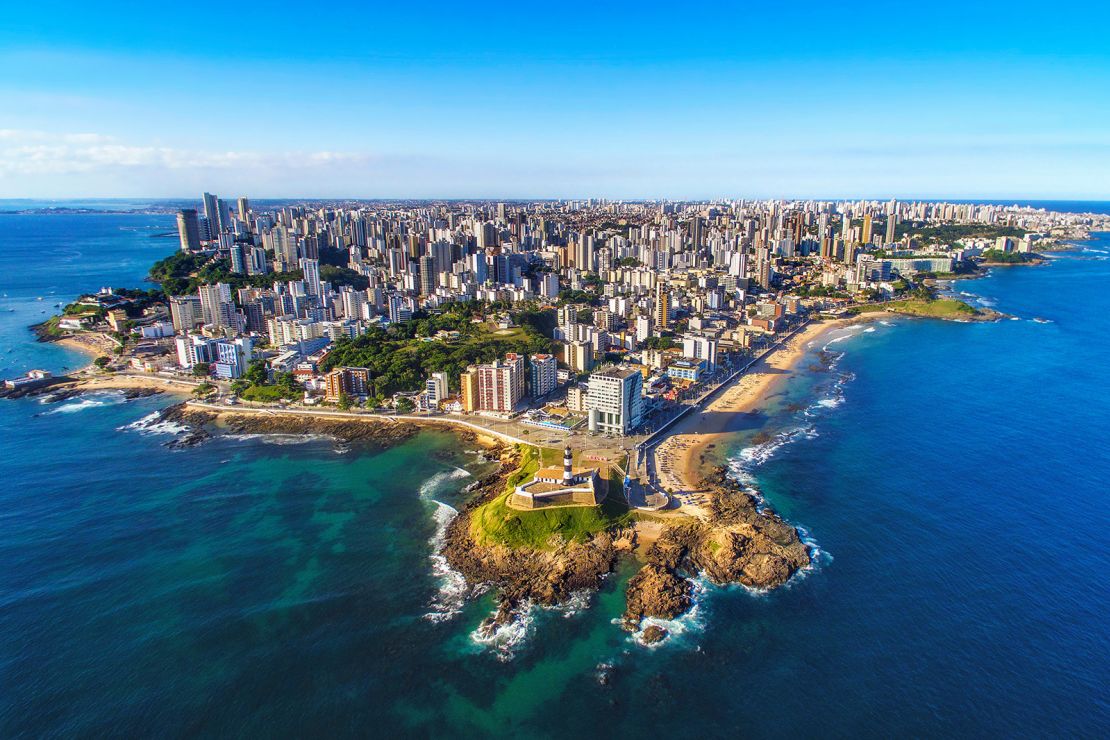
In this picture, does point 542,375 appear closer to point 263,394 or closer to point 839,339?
point 263,394

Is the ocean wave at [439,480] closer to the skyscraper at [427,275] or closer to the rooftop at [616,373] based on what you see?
the rooftop at [616,373]

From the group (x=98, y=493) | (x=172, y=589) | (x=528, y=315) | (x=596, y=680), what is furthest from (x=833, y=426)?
(x=98, y=493)

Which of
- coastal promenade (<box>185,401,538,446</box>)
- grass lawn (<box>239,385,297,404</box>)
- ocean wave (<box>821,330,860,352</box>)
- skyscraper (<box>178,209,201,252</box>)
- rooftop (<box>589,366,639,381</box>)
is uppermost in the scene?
skyscraper (<box>178,209,201,252</box>)

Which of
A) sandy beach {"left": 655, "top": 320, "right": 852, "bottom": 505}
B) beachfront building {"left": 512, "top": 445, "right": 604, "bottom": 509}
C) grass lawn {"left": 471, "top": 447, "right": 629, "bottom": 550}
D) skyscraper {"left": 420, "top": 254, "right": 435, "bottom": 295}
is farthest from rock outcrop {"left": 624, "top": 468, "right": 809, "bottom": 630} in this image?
skyscraper {"left": 420, "top": 254, "right": 435, "bottom": 295}

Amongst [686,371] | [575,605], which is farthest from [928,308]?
[575,605]

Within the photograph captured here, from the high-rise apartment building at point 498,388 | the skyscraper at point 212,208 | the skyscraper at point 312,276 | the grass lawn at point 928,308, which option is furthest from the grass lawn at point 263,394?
the skyscraper at point 212,208

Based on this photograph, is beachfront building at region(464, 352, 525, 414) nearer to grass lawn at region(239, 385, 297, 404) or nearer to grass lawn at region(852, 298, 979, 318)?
grass lawn at region(239, 385, 297, 404)
